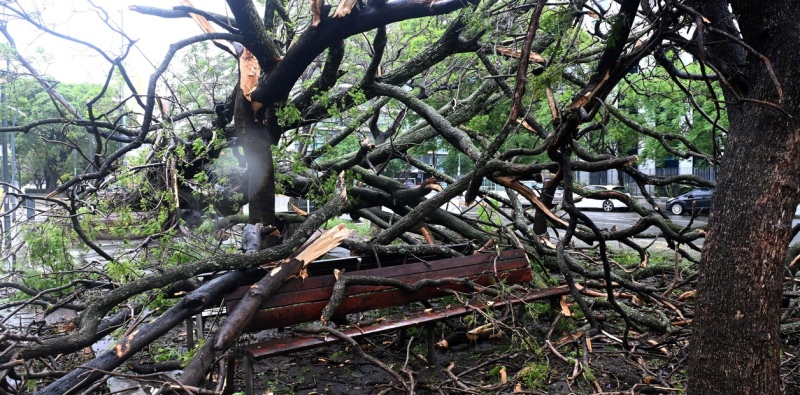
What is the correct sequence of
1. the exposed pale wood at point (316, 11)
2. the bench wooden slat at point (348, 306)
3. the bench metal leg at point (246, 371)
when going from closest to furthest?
the bench metal leg at point (246, 371)
the bench wooden slat at point (348, 306)
the exposed pale wood at point (316, 11)

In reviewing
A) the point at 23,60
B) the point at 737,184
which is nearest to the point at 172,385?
the point at 737,184

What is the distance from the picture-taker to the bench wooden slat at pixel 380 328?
3.84 meters

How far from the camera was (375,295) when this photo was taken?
482cm

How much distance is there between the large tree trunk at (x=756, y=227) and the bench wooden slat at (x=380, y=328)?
202 cm

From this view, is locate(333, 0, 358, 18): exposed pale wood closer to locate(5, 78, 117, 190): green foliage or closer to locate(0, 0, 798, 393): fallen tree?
locate(0, 0, 798, 393): fallen tree

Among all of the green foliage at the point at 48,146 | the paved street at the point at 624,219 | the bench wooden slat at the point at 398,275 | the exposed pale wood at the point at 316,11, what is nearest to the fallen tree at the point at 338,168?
the exposed pale wood at the point at 316,11

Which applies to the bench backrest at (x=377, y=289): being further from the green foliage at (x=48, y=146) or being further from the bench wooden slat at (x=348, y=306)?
the green foliage at (x=48, y=146)

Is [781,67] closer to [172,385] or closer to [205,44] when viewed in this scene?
[172,385]

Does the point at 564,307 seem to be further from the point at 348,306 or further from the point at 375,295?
the point at 348,306

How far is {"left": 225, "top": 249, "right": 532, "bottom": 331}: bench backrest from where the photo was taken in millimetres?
4301

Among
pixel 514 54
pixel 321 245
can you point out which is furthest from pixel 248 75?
pixel 514 54

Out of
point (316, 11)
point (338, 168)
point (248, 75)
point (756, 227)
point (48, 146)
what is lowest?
point (756, 227)

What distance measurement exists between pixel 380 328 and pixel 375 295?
53cm

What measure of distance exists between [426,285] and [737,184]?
2737 mm
